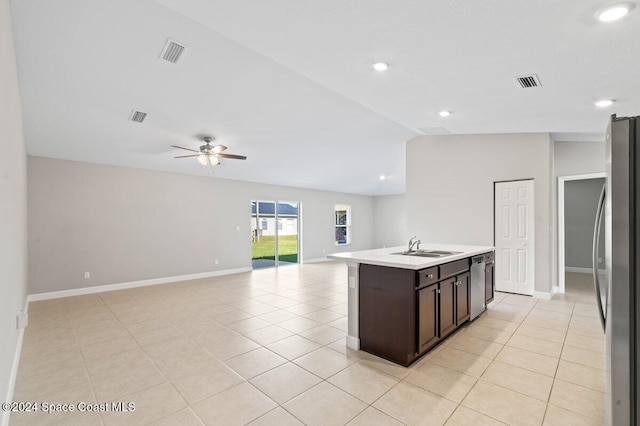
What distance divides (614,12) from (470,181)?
4322 mm

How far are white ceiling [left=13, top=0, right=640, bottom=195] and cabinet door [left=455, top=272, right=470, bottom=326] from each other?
2094mm

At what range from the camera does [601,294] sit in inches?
67.2

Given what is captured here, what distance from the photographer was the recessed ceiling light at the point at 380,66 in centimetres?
265

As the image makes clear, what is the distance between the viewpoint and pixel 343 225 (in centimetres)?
1139

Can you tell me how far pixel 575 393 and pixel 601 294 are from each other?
113cm

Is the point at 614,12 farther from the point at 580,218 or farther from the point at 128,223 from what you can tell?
the point at 580,218

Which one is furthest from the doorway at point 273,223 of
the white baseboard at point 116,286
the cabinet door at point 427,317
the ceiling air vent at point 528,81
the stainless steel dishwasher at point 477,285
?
the ceiling air vent at point 528,81

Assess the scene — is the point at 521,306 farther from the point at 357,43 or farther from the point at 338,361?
the point at 357,43

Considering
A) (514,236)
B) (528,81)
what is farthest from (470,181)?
(528,81)

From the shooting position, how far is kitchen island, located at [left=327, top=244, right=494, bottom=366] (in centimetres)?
267

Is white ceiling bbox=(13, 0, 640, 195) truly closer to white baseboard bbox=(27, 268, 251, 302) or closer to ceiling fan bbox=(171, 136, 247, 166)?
ceiling fan bbox=(171, 136, 247, 166)

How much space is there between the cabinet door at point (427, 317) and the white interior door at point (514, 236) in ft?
10.8

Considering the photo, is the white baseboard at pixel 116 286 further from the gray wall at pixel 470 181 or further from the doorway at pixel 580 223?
the doorway at pixel 580 223

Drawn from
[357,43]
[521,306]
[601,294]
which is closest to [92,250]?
[357,43]
